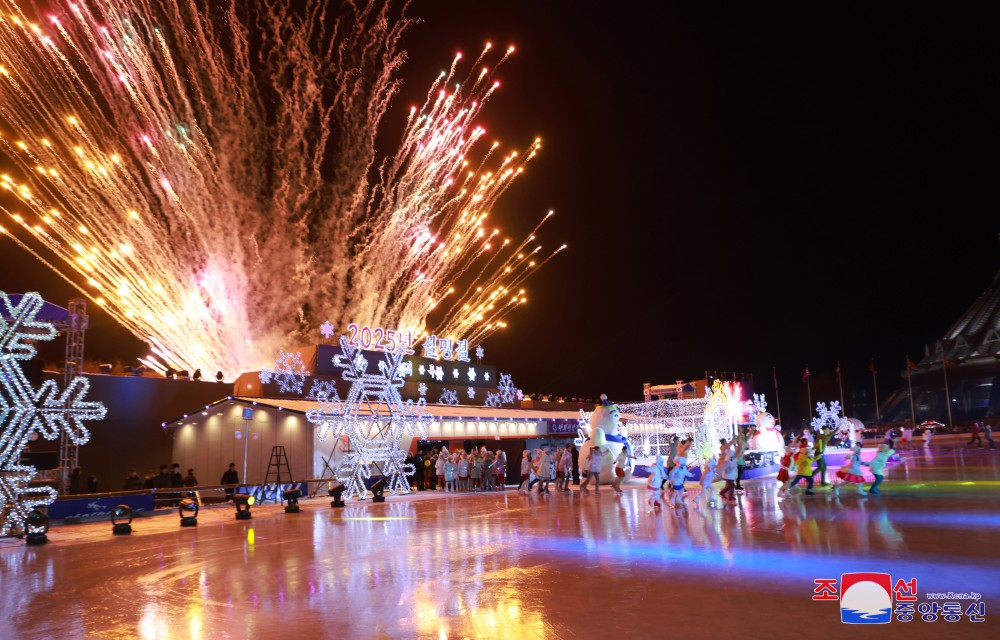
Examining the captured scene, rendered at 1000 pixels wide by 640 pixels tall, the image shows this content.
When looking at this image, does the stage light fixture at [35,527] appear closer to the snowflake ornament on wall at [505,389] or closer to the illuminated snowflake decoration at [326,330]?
the illuminated snowflake decoration at [326,330]

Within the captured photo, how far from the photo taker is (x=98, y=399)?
21.7 metres

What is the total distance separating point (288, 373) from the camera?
2694cm

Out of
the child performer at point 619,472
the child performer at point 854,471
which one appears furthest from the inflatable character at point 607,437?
the child performer at point 854,471

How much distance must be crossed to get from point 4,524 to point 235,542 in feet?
17.8

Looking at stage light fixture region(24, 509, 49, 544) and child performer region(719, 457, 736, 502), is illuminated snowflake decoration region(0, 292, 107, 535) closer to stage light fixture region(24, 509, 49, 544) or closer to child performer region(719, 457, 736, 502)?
stage light fixture region(24, 509, 49, 544)

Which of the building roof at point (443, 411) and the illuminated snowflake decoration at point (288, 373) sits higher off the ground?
the illuminated snowflake decoration at point (288, 373)

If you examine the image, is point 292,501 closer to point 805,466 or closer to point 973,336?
point 805,466

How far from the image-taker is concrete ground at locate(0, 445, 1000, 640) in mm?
5555

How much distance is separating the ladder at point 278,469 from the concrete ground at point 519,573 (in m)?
7.06

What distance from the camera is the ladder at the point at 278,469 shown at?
21.1 m

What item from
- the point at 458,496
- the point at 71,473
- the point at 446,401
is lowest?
the point at 458,496

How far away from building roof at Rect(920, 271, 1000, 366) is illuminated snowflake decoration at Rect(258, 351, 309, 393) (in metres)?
63.9

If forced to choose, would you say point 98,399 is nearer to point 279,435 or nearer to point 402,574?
point 279,435

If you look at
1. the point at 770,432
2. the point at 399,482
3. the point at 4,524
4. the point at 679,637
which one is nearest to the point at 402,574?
the point at 679,637
